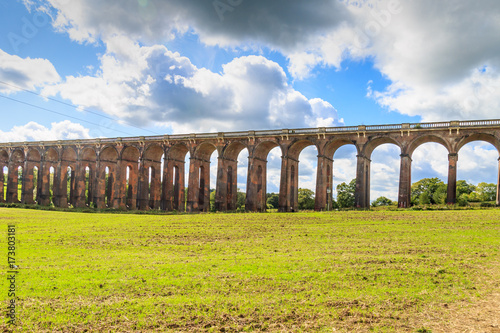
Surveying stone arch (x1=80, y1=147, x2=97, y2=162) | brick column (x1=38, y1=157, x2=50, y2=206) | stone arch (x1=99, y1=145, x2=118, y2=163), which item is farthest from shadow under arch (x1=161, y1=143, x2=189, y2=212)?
brick column (x1=38, y1=157, x2=50, y2=206)

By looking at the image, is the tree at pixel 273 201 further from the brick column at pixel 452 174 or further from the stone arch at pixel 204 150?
the brick column at pixel 452 174

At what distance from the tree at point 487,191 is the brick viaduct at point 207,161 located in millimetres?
43411

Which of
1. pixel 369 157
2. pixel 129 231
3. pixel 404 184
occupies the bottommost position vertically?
pixel 129 231

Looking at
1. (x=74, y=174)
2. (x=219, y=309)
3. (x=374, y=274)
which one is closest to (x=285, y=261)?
(x=374, y=274)

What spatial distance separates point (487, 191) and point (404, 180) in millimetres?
53384

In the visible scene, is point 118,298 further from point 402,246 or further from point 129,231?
point 129,231

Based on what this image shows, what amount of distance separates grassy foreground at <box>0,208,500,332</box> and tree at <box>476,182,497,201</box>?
7156cm

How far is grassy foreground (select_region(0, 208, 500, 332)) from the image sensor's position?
31.7 ft

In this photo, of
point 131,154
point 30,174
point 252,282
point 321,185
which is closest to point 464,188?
point 321,185

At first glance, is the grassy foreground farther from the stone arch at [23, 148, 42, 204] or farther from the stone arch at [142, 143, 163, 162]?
the stone arch at [23, 148, 42, 204]

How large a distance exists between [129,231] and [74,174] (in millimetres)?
56177

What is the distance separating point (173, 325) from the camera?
944 centimetres

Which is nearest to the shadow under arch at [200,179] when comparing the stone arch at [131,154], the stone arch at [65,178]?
the stone arch at [131,154]

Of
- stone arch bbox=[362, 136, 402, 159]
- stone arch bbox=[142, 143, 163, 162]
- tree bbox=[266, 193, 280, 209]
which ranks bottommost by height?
tree bbox=[266, 193, 280, 209]
